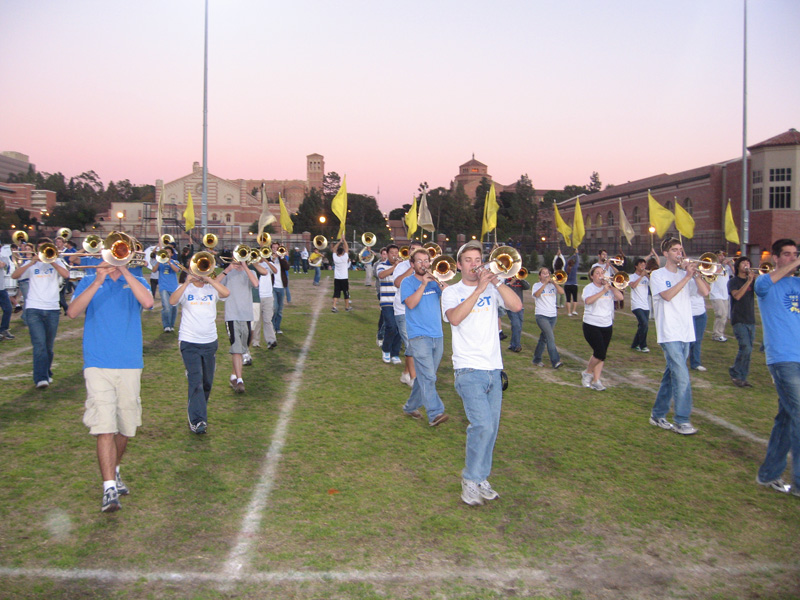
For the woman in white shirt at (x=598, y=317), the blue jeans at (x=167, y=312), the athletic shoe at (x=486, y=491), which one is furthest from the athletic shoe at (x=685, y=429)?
the blue jeans at (x=167, y=312)

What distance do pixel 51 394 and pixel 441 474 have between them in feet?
18.3

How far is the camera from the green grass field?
12.9 ft

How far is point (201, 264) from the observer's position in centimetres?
682

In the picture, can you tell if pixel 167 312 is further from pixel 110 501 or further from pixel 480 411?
pixel 480 411

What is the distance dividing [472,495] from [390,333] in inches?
234

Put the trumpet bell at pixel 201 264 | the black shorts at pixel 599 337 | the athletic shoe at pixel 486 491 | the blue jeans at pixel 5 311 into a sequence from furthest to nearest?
the blue jeans at pixel 5 311, the black shorts at pixel 599 337, the trumpet bell at pixel 201 264, the athletic shoe at pixel 486 491

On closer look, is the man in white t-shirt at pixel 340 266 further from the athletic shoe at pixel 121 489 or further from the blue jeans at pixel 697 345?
the athletic shoe at pixel 121 489

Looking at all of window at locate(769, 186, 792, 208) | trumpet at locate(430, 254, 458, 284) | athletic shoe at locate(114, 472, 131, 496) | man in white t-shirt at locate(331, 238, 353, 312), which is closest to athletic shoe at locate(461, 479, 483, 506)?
trumpet at locate(430, 254, 458, 284)

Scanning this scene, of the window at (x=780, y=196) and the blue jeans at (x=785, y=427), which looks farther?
the window at (x=780, y=196)

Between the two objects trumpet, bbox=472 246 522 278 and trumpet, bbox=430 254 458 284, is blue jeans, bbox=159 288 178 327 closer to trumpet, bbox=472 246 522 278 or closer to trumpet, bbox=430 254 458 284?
trumpet, bbox=430 254 458 284

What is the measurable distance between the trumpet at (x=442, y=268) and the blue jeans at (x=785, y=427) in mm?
2936

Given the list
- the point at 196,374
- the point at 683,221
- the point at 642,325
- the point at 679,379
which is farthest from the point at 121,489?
the point at 683,221

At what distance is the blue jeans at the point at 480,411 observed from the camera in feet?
16.3

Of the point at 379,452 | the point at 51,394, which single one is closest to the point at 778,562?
the point at 379,452
